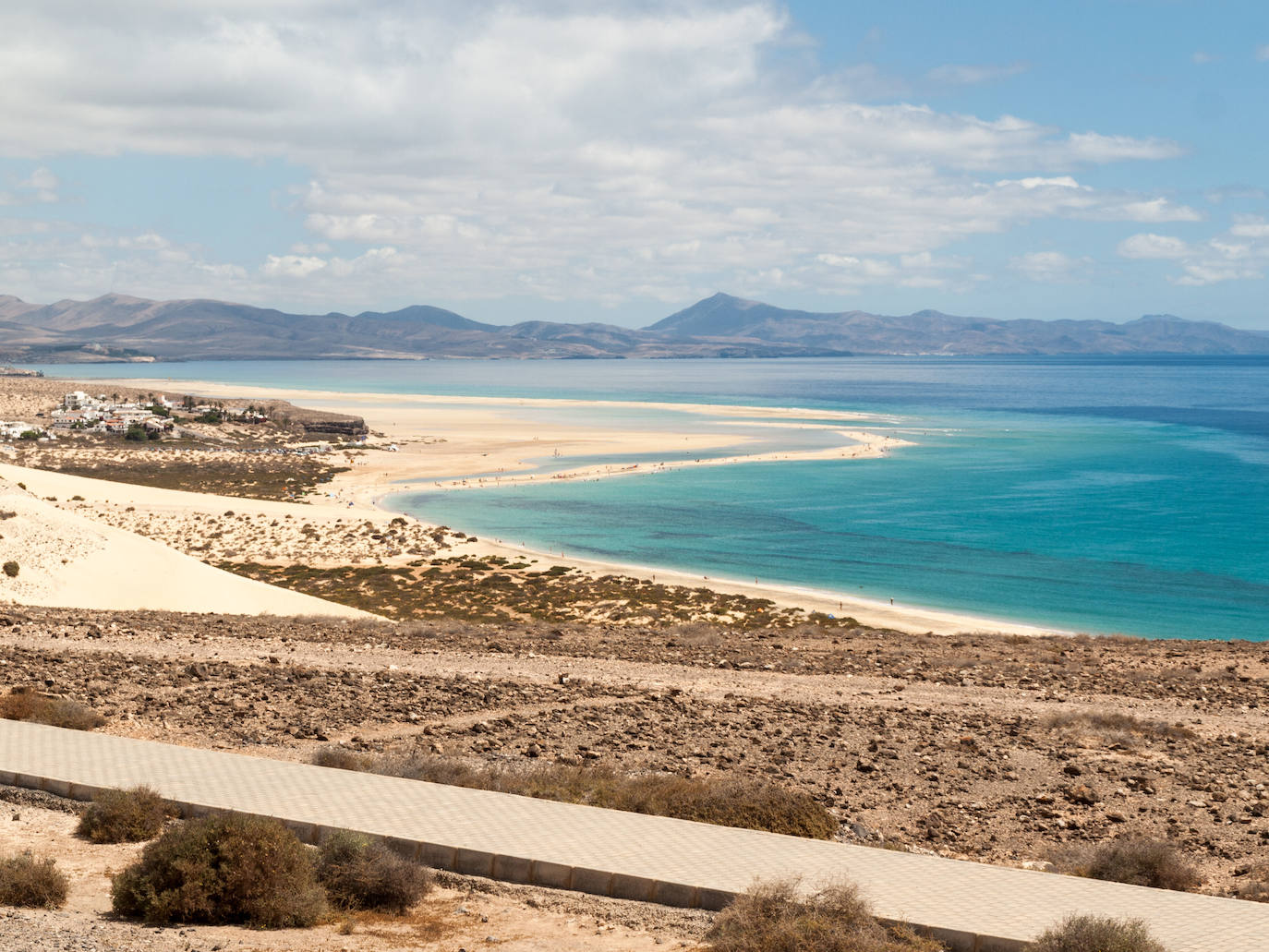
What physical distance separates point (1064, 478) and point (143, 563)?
58.5 m

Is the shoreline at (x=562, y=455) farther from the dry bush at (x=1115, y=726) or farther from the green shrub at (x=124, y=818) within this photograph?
the green shrub at (x=124, y=818)

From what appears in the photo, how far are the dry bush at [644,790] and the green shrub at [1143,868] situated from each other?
251cm

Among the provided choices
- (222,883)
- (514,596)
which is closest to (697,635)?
(514,596)

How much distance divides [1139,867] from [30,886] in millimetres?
9364

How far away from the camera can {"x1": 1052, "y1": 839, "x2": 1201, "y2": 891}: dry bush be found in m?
9.71

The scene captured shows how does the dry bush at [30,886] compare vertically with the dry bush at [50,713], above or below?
above

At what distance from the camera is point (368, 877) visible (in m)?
8.70

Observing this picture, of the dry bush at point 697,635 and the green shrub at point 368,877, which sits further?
the dry bush at point 697,635

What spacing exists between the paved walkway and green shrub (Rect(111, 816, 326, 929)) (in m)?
1.14

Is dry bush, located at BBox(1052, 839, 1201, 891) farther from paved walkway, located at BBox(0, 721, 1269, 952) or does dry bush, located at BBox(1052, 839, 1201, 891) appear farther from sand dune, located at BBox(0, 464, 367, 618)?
sand dune, located at BBox(0, 464, 367, 618)

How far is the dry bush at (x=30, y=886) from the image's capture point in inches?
328

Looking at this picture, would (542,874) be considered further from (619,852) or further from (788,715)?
(788,715)

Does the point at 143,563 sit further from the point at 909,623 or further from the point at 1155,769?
the point at 1155,769

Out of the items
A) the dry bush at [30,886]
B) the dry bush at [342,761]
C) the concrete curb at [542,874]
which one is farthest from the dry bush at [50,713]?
the dry bush at [30,886]
